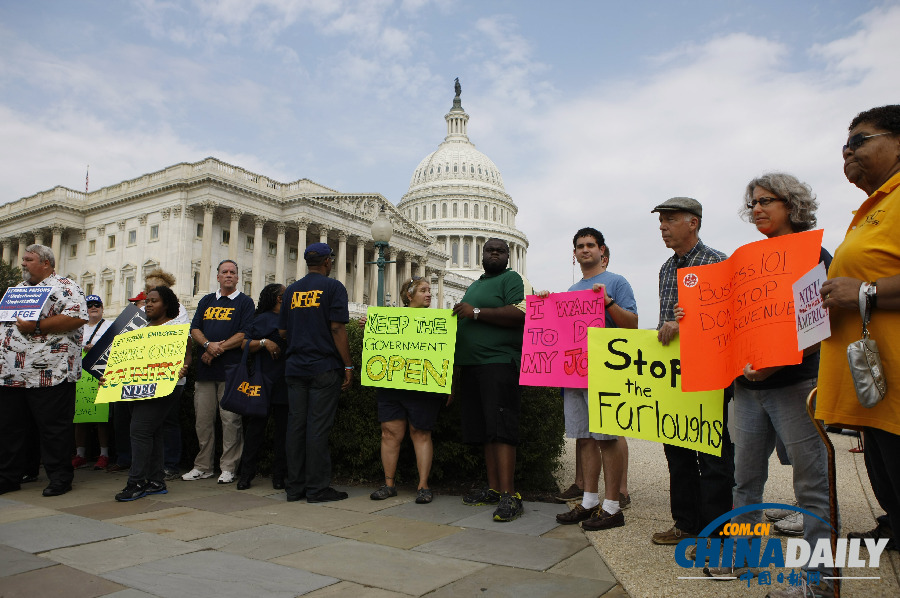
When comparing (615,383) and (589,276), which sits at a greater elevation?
(589,276)

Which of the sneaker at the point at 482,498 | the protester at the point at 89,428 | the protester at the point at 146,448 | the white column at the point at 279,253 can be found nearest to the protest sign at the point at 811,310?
the sneaker at the point at 482,498

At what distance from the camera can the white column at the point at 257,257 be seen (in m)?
52.3

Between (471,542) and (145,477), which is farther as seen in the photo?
(145,477)

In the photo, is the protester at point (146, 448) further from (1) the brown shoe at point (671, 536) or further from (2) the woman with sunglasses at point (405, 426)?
(1) the brown shoe at point (671, 536)

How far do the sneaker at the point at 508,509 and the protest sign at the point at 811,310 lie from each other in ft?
8.88

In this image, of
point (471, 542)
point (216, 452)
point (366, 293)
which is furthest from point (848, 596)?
point (366, 293)

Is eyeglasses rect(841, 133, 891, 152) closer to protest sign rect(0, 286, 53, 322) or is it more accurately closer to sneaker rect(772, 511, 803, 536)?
sneaker rect(772, 511, 803, 536)

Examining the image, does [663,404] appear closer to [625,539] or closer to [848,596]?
[625,539]

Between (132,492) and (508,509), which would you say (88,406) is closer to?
(132,492)

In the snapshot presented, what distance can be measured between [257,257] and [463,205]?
5927 cm

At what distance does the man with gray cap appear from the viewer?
4.12 m

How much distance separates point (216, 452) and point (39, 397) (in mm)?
2100

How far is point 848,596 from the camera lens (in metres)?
3.26

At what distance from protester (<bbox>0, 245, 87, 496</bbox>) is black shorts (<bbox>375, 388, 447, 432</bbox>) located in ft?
10.6
